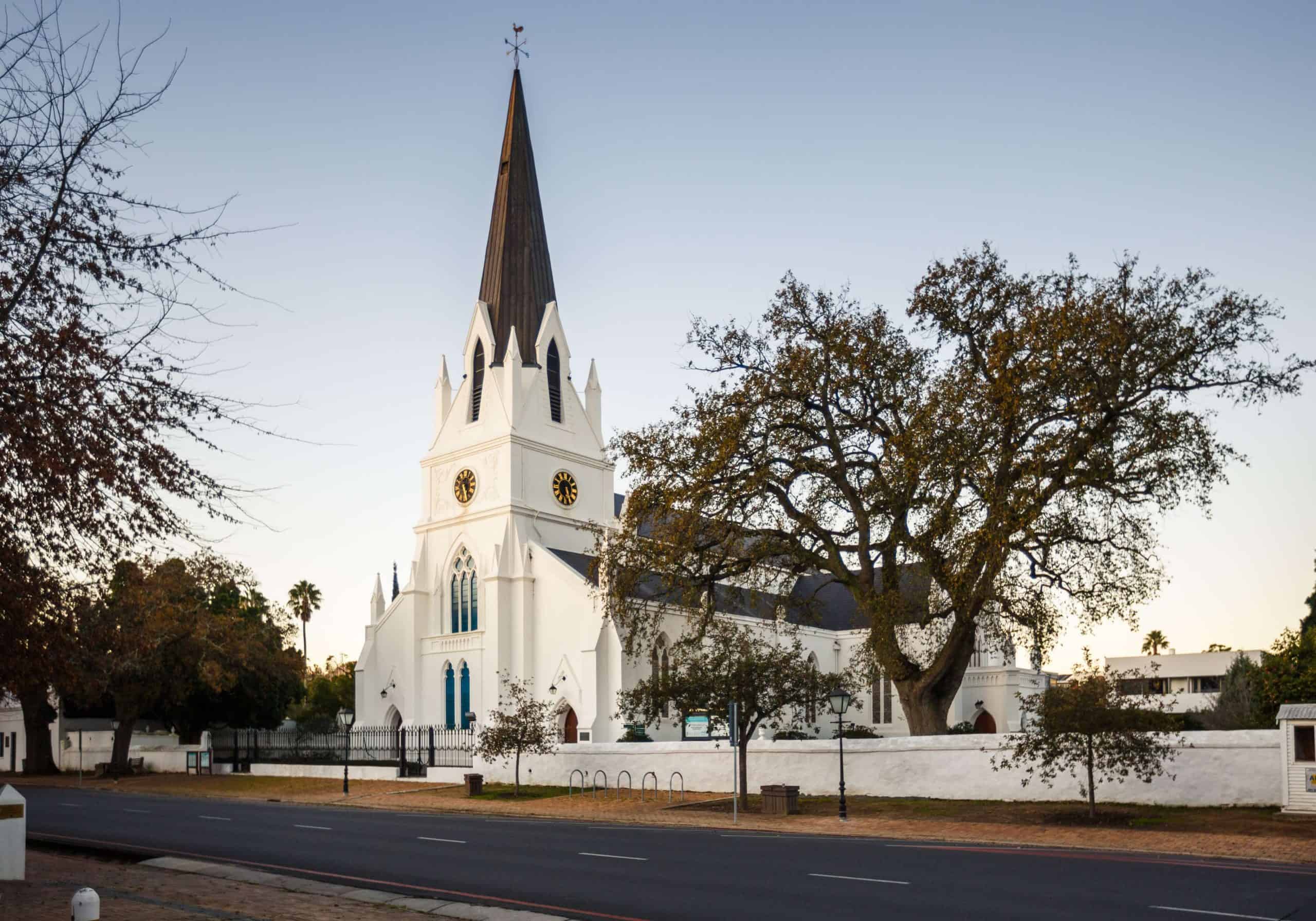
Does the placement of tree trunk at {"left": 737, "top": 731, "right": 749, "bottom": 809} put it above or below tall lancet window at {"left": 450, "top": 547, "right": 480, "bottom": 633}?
Result: below

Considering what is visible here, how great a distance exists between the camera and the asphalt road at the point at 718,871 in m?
13.2

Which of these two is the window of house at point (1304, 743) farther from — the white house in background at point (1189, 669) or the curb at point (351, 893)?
the white house in background at point (1189, 669)

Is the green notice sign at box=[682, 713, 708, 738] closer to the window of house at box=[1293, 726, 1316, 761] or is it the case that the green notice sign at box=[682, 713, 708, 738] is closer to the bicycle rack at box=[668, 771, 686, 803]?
the bicycle rack at box=[668, 771, 686, 803]

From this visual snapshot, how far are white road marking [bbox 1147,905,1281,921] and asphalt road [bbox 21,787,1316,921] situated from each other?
0.03m

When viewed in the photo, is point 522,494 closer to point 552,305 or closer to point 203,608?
point 552,305

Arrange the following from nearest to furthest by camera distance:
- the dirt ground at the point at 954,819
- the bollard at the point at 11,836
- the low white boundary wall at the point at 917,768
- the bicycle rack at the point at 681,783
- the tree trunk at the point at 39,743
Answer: the bollard at the point at 11,836 → the dirt ground at the point at 954,819 → the low white boundary wall at the point at 917,768 → the bicycle rack at the point at 681,783 → the tree trunk at the point at 39,743

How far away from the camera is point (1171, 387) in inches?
1115

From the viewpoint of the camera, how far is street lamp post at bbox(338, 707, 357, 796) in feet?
130

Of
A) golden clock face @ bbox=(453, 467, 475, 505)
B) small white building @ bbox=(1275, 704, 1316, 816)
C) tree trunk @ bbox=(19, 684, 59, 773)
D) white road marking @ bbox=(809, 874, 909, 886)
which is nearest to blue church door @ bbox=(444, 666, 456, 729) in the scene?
golden clock face @ bbox=(453, 467, 475, 505)

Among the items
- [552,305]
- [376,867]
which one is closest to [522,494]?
[552,305]

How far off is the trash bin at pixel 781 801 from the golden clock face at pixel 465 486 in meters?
32.9

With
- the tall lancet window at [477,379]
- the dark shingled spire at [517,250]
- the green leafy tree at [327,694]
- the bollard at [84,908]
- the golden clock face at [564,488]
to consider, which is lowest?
the green leafy tree at [327,694]

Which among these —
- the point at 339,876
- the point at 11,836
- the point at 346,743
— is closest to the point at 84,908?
the point at 11,836

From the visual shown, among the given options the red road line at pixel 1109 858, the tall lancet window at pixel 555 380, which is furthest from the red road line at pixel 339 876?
the tall lancet window at pixel 555 380
